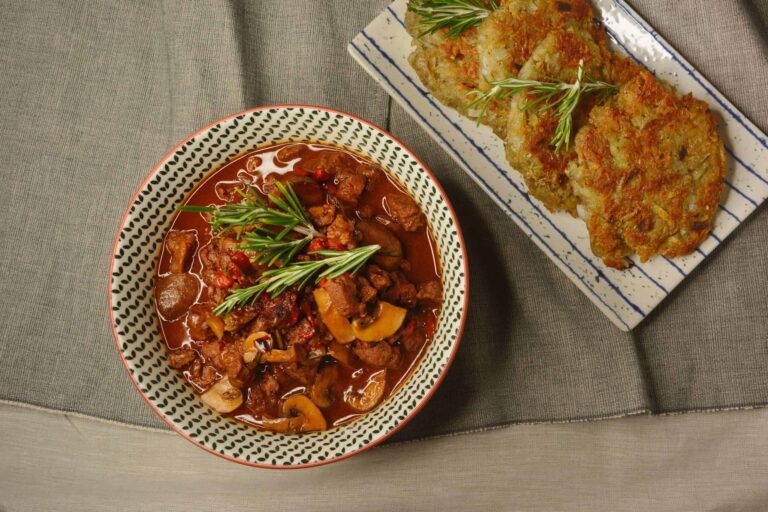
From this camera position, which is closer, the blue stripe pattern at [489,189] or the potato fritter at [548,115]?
the potato fritter at [548,115]

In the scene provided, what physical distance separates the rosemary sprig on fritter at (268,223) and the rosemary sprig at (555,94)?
116 centimetres

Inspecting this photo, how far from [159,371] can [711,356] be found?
3.25 m

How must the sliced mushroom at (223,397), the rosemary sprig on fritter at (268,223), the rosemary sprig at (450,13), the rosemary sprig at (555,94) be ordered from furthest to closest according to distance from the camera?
the rosemary sprig at (450,13) < the rosemary sprig at (555,94) < the sliced mushroom at (223,397) < the rosemary sprig on fritter at (268,223)

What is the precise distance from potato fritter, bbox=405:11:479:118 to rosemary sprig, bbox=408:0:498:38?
2.1 inches

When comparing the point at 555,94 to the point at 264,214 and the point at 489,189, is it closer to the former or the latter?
the point at 489,189

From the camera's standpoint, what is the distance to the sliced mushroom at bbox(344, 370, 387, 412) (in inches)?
124

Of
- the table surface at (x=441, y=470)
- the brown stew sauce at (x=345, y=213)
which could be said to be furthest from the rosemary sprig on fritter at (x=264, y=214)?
the table surface at (x=441, y=470)

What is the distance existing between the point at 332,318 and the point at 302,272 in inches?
11.4

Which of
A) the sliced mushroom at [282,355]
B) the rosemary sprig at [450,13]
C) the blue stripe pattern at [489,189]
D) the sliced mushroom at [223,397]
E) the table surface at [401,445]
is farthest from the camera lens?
the table surface at [401,445]

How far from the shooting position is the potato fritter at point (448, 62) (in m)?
3.53

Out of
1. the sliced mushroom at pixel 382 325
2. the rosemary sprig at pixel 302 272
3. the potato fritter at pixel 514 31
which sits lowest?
the sliced mushroom at pixel 382 325

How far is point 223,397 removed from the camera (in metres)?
3.10

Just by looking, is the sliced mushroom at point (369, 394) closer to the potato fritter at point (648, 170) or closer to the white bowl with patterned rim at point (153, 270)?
the white bowl with patterned rim at point (153, 270)

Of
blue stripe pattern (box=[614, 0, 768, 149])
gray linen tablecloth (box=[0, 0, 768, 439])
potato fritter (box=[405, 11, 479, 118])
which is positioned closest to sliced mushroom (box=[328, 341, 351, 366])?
gray linen tablecloth (box=[0, 0, 768, 439])
